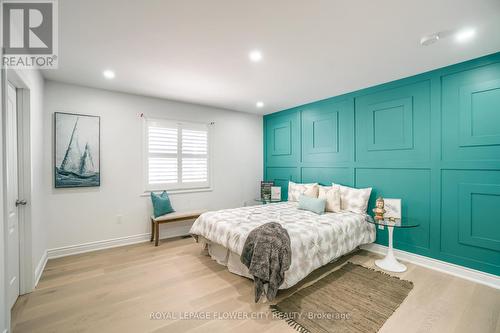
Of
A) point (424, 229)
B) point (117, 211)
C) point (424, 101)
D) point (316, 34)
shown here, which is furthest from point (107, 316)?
point (424, 101)

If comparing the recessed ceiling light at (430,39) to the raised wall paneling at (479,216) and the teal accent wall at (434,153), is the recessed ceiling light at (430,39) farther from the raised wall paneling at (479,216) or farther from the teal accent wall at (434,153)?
the raised wall paneling at (479,216)

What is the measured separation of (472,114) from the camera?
104 inches

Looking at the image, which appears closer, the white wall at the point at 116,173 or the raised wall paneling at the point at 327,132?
the white wall at the point at 116,173

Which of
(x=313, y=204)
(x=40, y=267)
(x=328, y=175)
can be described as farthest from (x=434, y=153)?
(x=40, y=267)

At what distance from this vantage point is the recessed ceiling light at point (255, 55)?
2441 mm

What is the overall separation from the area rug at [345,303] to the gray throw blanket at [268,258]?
230mm

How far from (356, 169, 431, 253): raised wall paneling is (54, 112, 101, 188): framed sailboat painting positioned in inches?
174

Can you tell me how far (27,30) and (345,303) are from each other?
390cm

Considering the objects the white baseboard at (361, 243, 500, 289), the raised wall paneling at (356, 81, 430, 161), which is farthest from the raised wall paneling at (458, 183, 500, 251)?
the raised wall paneling at (356, 81, 430, 161)

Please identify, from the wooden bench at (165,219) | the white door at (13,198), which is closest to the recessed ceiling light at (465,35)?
the wooden bench at (165,219)

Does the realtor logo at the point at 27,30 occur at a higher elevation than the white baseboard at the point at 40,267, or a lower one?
higher

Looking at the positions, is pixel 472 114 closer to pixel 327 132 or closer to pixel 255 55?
pixel 327 132

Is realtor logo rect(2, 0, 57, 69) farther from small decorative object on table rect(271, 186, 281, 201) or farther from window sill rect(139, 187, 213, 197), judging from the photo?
small decorative object on table rect(271, 186, 281, 201)

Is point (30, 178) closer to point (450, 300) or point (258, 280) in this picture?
point (258, 280)
